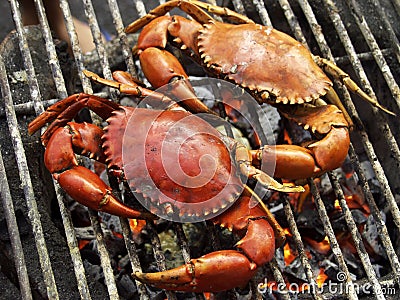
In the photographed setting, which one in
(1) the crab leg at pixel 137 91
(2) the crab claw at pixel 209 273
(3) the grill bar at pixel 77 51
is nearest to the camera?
(2) the crab claw at pixel 209 273

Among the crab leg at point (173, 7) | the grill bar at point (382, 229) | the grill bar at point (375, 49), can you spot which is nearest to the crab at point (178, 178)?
the grill bar at point (382, 229)

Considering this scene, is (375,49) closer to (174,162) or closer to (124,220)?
(174,162)

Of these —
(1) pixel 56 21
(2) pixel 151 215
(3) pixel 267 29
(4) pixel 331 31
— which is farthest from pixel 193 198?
(1) pixel 56 21

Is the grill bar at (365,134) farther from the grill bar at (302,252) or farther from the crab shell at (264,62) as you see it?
the grill bar at (302,252)

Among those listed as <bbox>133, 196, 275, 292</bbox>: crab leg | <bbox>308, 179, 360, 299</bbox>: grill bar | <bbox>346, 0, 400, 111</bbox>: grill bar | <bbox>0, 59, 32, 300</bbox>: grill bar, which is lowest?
<bbox>308, 179, 360, 299</bbox>: grill bar

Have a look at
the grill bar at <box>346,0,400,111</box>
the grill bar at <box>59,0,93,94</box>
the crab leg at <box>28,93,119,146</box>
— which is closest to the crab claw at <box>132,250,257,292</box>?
the crab leg at <box>28,93,119,146</box>

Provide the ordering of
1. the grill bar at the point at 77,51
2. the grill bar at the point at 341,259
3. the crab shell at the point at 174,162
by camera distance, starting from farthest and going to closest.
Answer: the grill bar at the point at 77,51 → the grill bar at the point at 341,259 → the crab shell at the point at 174,162

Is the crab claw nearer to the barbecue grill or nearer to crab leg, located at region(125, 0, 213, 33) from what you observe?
the barbecue grill
